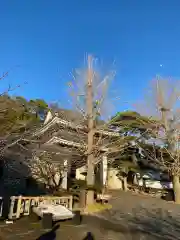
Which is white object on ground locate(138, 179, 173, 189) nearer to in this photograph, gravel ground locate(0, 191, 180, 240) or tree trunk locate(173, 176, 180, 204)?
tree trunk locate(173, 176, 180, 204)

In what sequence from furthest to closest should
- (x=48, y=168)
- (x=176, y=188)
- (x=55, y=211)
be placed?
(x=176, y=188)
(x=48, y=168)
(x=55, y=211)

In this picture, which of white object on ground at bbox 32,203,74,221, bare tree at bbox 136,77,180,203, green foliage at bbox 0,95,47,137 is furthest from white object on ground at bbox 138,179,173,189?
green foliage at bbox 0,95,47,137

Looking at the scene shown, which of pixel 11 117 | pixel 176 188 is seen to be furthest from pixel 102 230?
pixel 176 188

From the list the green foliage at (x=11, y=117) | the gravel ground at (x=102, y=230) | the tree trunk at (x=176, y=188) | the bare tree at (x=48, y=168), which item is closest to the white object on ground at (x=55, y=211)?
the gravel ground at (x=102, y=230)

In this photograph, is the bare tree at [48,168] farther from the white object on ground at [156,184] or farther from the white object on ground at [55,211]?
the white object on ground at [156,184]

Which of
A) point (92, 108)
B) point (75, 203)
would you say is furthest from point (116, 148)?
point (75, 203)

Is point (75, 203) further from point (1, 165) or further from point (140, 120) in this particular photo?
point (140, 120)

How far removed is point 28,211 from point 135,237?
524 cm

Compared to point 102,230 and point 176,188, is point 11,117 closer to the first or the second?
point 102,230

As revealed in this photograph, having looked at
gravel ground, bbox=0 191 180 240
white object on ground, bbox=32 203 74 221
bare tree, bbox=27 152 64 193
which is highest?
bare tree, bbox=27 152 64 193

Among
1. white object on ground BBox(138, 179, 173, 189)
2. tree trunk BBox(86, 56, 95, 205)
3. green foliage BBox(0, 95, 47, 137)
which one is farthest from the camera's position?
white object on ground BBox(138, 179, 173, 189)

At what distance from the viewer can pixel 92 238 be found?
280 inches

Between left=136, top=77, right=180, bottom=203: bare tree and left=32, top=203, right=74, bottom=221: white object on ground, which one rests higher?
left=136, top=77, right=180, bottom=203: bare tree

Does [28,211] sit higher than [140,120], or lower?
lower
